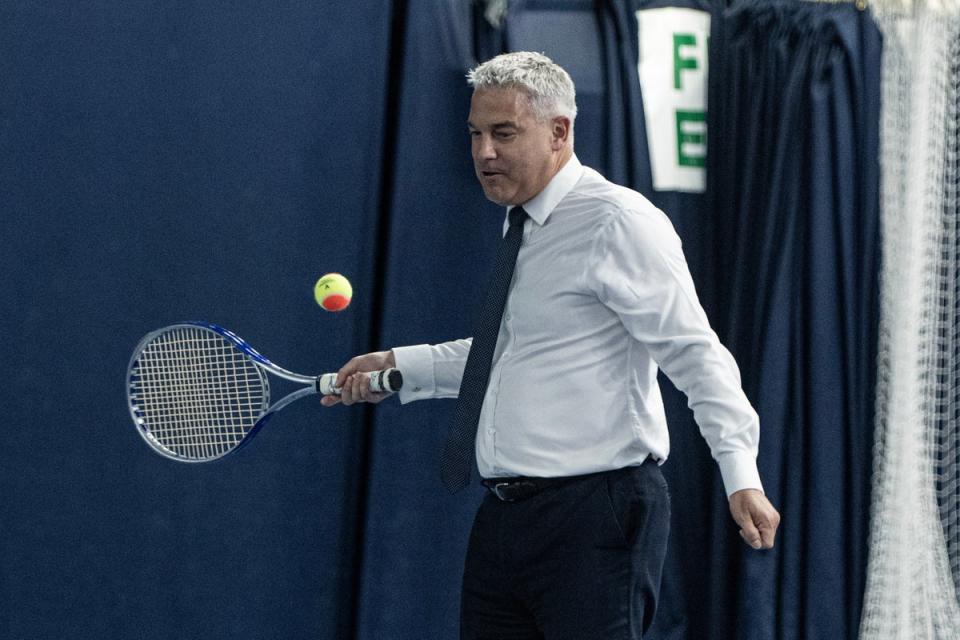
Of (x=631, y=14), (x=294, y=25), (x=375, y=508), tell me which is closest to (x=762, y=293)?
(x=631, y=14)

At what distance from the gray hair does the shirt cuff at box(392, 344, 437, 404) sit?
532 millimetres

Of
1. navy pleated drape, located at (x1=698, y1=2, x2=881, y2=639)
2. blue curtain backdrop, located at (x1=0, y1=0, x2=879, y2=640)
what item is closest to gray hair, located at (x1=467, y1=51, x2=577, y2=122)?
blue curtain backdrop, located at (x1=0, y1=0, x2=879, y2=640)

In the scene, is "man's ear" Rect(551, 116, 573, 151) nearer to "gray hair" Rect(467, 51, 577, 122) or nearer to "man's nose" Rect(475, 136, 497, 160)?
"gray hair" Rect(467, 51, 577, 122)

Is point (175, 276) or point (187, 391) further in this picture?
point (175, 276)

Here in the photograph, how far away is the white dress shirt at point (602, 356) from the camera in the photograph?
2.08 m

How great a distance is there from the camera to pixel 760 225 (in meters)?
3.42

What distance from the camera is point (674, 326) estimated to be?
2.09m

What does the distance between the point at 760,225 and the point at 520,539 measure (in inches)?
62.7

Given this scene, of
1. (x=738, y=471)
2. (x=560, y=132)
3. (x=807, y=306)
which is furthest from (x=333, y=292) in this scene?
(x=807, y=306)

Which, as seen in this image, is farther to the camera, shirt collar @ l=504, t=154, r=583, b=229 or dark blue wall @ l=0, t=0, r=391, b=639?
dark blue wall @ l=0, t=0, r=391, b=639

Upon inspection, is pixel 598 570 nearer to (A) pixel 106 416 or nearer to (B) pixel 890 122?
(A) pixel 106 416

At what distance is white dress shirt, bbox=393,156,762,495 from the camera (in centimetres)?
208

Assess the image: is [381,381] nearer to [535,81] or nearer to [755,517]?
[535,81]

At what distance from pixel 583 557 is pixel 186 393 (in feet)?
3.22
